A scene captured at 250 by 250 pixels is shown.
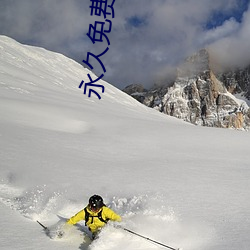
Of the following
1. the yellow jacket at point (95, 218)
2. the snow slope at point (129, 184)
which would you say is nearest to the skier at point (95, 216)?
the yellow jacket at point (95, 218)

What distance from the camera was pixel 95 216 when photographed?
19.0 ft

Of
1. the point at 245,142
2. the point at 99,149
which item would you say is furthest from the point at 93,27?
the point at 245,142

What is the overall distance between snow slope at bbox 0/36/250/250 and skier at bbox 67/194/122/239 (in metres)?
0.23

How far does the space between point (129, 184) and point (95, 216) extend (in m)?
2.37

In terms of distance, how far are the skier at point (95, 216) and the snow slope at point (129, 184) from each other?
226 mm

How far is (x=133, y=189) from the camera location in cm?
769

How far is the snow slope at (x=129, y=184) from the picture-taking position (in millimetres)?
5406

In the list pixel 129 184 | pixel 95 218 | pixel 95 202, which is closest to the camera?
pixel 95 202

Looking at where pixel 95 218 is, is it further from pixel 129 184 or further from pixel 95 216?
pixel 129 184

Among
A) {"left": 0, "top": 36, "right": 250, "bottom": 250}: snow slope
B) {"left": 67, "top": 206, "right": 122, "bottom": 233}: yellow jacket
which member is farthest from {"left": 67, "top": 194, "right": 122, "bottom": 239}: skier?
{"left": 0, "top": 36, "right": 250, "bottom": 250}: snow slope

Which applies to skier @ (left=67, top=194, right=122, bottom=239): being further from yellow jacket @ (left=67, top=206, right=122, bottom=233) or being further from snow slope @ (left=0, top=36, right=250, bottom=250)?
snow slope @ (left=0, top=36, right=250, bottom=250)

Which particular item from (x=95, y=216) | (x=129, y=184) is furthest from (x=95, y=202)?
(x=129, y=184)

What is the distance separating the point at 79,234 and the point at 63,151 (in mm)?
5503

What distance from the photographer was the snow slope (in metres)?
5.41
